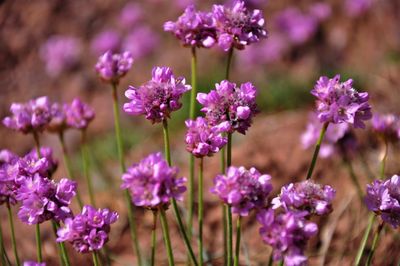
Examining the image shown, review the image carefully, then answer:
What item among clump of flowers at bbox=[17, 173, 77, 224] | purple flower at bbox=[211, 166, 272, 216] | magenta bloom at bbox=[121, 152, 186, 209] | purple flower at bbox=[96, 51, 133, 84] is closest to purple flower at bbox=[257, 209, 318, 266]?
purple flower at bbox=[211, 166, 272, 216]

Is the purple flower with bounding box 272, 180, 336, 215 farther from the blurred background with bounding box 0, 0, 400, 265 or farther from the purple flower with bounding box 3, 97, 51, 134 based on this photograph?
the blurred background with bounding box 0, 0, 400, 265

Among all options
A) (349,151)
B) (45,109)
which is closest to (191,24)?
(45,109)

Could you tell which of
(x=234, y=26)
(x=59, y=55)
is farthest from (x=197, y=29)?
(x=59, y=55)

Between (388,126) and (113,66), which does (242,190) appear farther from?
(388,126)

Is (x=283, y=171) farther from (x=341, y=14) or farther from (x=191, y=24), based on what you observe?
(x=341, y=14)

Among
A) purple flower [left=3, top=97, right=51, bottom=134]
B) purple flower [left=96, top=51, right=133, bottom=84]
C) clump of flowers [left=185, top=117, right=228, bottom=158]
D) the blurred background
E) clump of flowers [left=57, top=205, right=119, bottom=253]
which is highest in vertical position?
purple flower [left=96, top=51, right=133, bottom=84]
